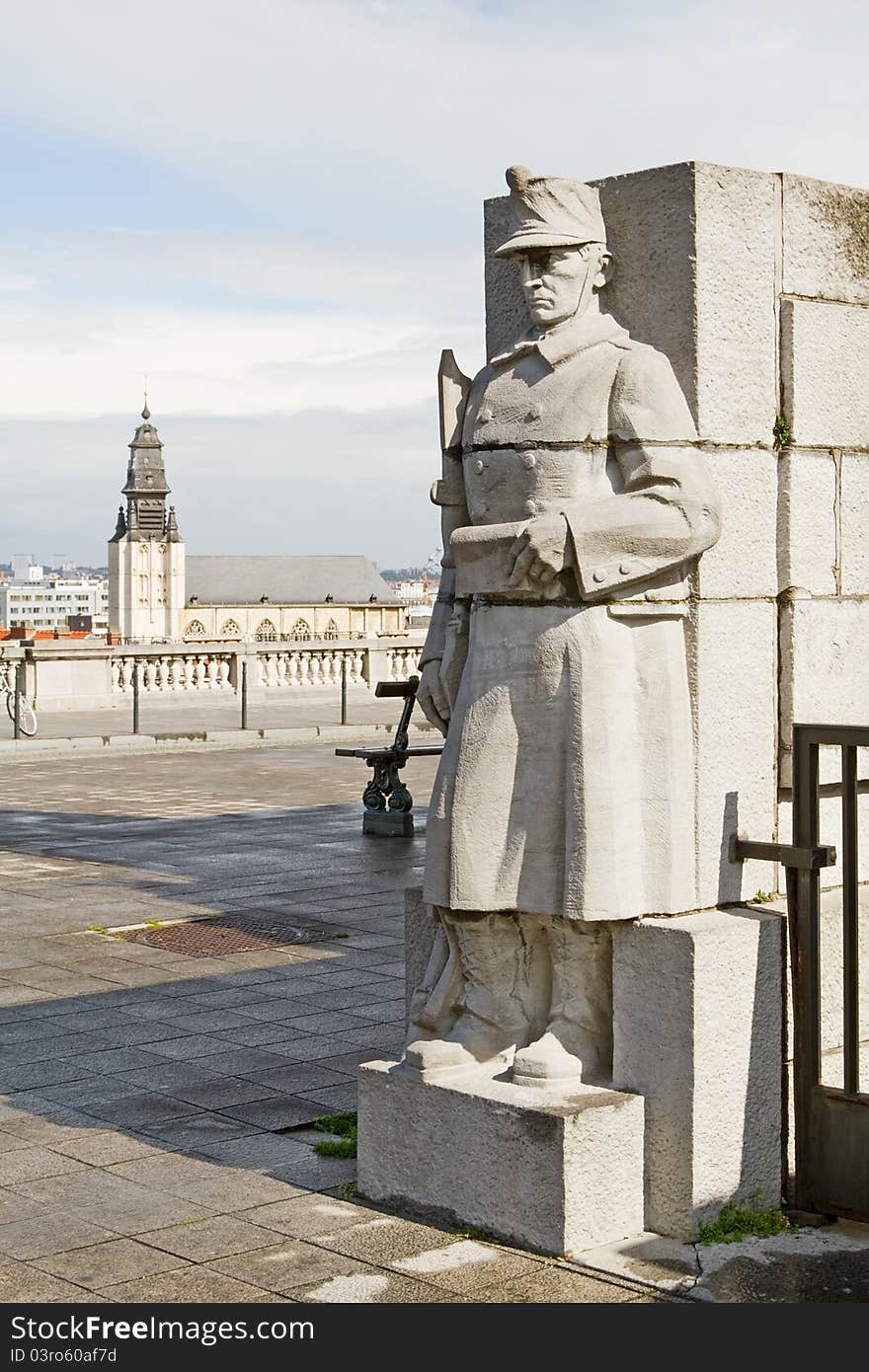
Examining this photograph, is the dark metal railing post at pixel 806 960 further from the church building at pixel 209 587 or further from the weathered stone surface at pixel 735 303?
the church building at pixel 209 587

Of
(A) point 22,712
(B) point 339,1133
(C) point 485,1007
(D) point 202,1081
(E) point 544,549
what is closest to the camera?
(E) point 544,549

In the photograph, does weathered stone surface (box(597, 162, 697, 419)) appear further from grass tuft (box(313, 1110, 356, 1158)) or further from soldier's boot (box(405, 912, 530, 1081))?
grass tuft (box(313, 1110, 356, 1158))

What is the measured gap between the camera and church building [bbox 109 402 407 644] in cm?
13612

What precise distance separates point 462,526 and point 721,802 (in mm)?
1152

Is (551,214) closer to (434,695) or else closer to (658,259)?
(658,259)

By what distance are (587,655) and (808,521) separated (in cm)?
94

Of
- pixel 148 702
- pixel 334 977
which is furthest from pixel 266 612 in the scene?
pixel 334 977

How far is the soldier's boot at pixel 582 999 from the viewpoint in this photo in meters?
5.54

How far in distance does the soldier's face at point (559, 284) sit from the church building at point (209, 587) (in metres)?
124

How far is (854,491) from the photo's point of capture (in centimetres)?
601

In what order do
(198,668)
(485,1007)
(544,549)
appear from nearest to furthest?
(544,549) → (485,1007) → (198,668)

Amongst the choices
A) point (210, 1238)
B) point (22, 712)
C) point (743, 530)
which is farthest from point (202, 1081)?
point (22, 712)

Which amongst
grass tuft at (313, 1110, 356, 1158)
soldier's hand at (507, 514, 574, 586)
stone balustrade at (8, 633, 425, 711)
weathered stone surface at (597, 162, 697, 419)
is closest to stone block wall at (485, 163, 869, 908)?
weathered stone surface at (597, 162, 697, 419)

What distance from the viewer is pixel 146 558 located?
140 m
